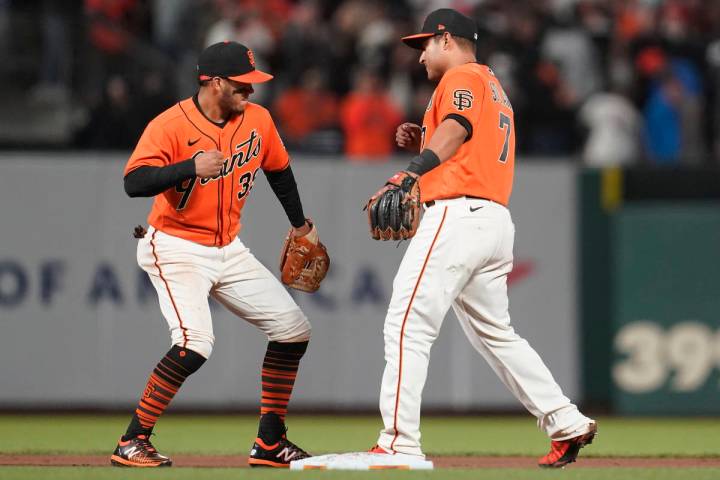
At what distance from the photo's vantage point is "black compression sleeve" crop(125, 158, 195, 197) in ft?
19.1

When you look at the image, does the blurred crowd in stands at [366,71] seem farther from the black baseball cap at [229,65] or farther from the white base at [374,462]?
the white base at [374,462]

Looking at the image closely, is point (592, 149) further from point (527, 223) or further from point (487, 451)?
point (487, 451)

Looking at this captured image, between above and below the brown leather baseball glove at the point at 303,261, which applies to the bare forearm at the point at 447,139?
above

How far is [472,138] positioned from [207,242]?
4.69 ft

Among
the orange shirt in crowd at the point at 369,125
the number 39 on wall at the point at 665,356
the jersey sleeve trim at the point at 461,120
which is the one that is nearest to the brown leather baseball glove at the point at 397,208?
the jersey sleeve trim at the point at 461,120

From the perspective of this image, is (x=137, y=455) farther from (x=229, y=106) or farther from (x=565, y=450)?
(x=565, y=450)

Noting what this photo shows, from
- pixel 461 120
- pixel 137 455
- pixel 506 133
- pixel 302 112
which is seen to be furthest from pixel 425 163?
pixel 302 112

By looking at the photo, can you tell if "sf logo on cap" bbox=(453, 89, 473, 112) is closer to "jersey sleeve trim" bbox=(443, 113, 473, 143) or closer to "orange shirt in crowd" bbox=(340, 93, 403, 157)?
"jersey sleeve trim" bbox=(443, 113, 473, 143)

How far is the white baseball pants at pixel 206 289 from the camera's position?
6066mm

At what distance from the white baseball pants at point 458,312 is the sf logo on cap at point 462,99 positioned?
431 millimetres

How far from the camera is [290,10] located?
13.2 meters

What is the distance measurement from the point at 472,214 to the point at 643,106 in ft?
22.5

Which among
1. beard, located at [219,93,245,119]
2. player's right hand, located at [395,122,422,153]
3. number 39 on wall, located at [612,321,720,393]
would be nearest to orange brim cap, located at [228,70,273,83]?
beard, located at [219,93,245,119]

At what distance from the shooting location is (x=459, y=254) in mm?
5660
